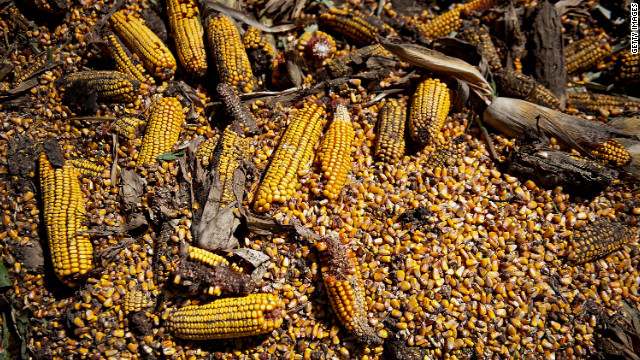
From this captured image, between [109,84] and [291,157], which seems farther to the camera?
[109,84]

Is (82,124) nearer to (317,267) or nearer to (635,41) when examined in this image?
(317,267)

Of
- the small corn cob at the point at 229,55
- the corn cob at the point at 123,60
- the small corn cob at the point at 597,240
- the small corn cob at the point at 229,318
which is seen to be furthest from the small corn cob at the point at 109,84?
the small corn cob at the point at 597,240

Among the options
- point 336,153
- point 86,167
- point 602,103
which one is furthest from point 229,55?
point 602,103

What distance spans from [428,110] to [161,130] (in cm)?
306

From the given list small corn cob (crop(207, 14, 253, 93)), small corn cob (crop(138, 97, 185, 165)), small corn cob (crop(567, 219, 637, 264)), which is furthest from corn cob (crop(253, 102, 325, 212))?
small corn cob (crop(567, 219, 637, 264))

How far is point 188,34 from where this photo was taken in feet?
15.4

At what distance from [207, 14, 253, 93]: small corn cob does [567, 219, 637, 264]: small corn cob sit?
413 cm

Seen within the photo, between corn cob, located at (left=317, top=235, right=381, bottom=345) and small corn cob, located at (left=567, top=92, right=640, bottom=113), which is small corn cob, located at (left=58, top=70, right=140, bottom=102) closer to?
corn cob, located at (left=317, top=235, right=381, bottom=345)

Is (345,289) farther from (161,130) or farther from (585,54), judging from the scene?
(585,54)

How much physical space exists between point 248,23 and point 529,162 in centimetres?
388

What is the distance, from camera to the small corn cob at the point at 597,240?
13.4 feet

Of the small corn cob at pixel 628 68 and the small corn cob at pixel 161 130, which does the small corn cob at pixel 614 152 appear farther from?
the small corn cob at pixel 161 130

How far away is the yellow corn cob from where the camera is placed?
13.4ft

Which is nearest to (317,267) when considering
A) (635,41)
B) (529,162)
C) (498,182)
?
(498,182)
